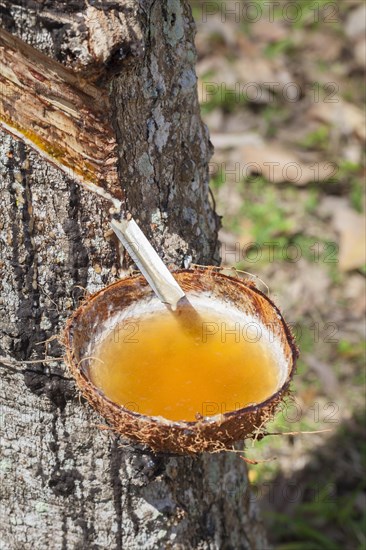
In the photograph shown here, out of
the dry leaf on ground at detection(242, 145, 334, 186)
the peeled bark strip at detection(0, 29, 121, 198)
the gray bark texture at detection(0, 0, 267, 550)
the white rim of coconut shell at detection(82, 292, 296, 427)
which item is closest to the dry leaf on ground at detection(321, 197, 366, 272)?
the dry leaf on ground at detection(242, 145, 334, 186)

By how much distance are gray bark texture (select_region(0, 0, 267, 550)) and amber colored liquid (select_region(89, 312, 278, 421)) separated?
5.2 inches

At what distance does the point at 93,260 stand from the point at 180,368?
35 centimetres

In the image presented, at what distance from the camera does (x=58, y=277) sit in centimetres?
167

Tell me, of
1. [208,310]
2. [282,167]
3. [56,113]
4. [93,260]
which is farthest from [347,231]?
[56,113]

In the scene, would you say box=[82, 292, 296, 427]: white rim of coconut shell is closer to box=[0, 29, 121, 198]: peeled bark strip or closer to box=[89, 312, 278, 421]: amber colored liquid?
box=[89, 312, 278, 421]: amber colored liquid

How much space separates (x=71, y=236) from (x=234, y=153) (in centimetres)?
251

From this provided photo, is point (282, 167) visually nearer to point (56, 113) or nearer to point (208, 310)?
point (208, 310)

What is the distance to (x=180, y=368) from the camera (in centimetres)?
182

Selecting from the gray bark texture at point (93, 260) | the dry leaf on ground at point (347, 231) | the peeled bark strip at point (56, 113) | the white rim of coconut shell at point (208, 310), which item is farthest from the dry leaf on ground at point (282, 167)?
the peeled bark strip at point (56, 113)

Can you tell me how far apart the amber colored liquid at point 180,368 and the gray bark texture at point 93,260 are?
13 centimetres

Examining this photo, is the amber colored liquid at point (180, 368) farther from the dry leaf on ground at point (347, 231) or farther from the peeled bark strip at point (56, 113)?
the dry leaf on ground at point (347, 231)

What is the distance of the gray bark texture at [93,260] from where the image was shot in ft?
4.48

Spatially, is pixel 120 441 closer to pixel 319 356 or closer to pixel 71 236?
pixel 71 236

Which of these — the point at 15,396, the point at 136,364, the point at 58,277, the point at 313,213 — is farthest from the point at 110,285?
the point at 313,213
